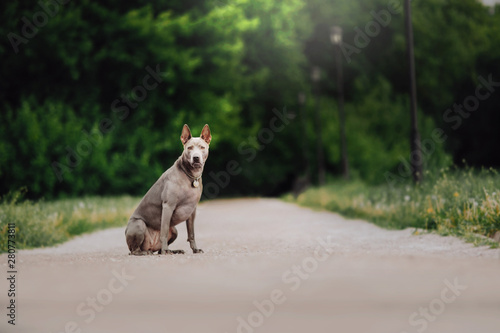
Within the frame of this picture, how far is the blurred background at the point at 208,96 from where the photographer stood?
29938 millimetres

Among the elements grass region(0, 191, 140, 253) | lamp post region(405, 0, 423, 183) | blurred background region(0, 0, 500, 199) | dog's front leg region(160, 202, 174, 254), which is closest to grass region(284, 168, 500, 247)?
lamp post region(405, 0, 423, 183)

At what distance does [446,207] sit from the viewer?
48.2 ft

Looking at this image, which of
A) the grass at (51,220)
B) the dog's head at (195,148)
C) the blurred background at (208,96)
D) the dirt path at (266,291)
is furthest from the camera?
the blurred background at (208,96)

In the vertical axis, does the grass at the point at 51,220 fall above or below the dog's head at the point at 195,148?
below

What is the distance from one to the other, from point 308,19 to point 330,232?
4767 cm

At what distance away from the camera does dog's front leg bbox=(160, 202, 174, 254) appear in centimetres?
973

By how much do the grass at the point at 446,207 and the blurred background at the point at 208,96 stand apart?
1.87 metres

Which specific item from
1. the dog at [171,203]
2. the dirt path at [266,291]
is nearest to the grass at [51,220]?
the dirt path at [266,291]

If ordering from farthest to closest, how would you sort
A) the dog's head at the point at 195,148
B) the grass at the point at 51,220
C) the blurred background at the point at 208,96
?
the blurred background at the point at 208,96, the grass at the point at 51,220, the dog's head at the point at 195,148

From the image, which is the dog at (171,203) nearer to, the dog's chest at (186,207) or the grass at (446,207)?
the dog's chest at (186,207)

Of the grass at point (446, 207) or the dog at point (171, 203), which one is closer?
the dog at point (171, 203)

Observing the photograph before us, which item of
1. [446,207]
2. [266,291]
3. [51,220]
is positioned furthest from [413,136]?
[266,291]

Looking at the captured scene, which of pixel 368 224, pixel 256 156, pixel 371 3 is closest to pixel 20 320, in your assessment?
pixel 368 224

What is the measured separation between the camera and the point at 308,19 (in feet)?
201
